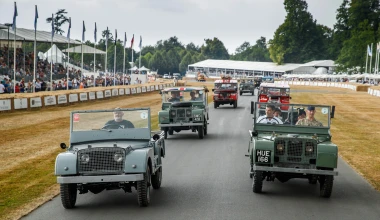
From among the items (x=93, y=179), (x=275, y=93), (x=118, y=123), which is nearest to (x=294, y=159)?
(x=118, y=123)

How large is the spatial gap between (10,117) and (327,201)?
86.3 feet

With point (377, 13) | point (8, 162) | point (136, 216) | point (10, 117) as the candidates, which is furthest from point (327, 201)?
point (377, 13)

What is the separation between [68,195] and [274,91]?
2546 centimetres

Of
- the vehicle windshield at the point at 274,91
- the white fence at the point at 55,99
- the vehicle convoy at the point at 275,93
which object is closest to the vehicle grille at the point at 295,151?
the vehicle convoy at the point at 275,93

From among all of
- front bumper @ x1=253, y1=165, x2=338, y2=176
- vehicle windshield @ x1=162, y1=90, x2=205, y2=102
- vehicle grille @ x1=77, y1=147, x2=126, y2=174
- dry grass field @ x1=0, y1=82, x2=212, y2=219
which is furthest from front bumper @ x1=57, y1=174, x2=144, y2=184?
vehicle windshield @ x1=162, y1=90, x2=205, y2=102

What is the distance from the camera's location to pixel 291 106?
46.0ft

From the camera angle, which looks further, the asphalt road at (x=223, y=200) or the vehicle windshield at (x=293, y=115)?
the vehicle windshield at (x=293, y=115)

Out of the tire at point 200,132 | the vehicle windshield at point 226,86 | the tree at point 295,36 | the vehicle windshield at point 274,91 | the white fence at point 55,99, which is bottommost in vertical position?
the white fence at point 55,99

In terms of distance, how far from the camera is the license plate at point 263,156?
40.1 ft

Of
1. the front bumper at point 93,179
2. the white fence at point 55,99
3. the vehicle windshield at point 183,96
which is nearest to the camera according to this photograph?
the front bumper at point 93,179

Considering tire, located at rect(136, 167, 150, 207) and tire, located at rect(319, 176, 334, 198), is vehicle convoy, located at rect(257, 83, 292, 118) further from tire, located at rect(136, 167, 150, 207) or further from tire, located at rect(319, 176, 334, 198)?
tire, located at rect(136, 167, 150, 207)

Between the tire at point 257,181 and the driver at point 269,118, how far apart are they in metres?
1.89

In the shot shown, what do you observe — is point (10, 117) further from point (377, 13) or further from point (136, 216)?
point (377, 13)

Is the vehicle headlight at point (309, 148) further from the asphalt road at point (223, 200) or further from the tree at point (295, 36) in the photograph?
the tree at point (295, 36)
